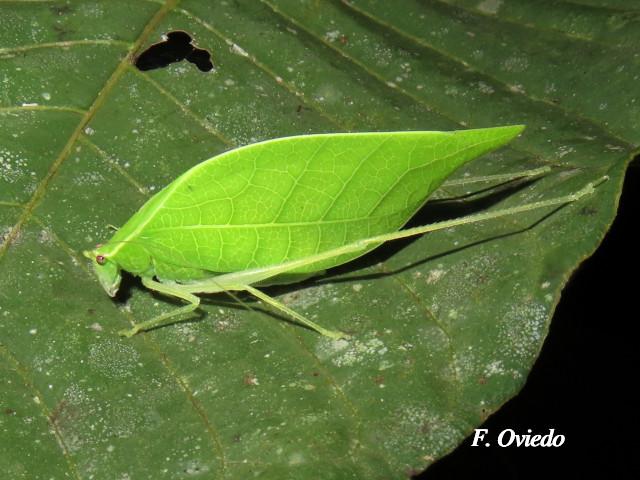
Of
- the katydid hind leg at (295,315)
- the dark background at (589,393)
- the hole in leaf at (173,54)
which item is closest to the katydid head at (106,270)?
the katydid hind leg at (295,315)

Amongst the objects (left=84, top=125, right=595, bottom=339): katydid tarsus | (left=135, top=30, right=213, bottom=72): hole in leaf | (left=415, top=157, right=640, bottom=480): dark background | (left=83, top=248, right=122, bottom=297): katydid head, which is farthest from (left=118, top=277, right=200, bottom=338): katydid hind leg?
(left=415, top=157, right=640, bottom=480): dark background

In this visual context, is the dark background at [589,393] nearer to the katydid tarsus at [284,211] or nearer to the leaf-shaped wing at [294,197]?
the katydid tarsus at [284,211]

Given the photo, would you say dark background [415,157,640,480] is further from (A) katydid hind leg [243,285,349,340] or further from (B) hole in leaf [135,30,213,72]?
(B) hole in leaf [135,30,213,72]

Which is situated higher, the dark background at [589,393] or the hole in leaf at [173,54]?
the hole in leaf at [173,54]

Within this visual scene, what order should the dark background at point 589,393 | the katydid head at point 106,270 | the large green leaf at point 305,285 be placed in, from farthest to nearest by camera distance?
the dark background at point 589,393 < the katydid head at point 106,270 < the large green leaf at point 305,285

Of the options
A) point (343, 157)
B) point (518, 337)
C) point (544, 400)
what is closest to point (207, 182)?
point (343, 157)

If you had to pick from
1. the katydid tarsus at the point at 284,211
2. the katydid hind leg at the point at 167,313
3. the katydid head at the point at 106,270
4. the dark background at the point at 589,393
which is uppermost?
the katydid tarsus at the point at 284,211

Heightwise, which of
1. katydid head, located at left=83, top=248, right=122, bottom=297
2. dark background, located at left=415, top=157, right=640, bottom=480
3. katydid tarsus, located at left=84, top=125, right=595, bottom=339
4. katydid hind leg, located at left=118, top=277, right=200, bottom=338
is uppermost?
katydid tarsus, located at left=84, top=125, right=595, bottom=339

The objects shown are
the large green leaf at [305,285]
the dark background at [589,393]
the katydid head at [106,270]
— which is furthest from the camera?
the dark background at [589,393]

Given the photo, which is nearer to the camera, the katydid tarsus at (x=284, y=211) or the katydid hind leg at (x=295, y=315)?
the katydid tarsus at (x=284, y=211)
